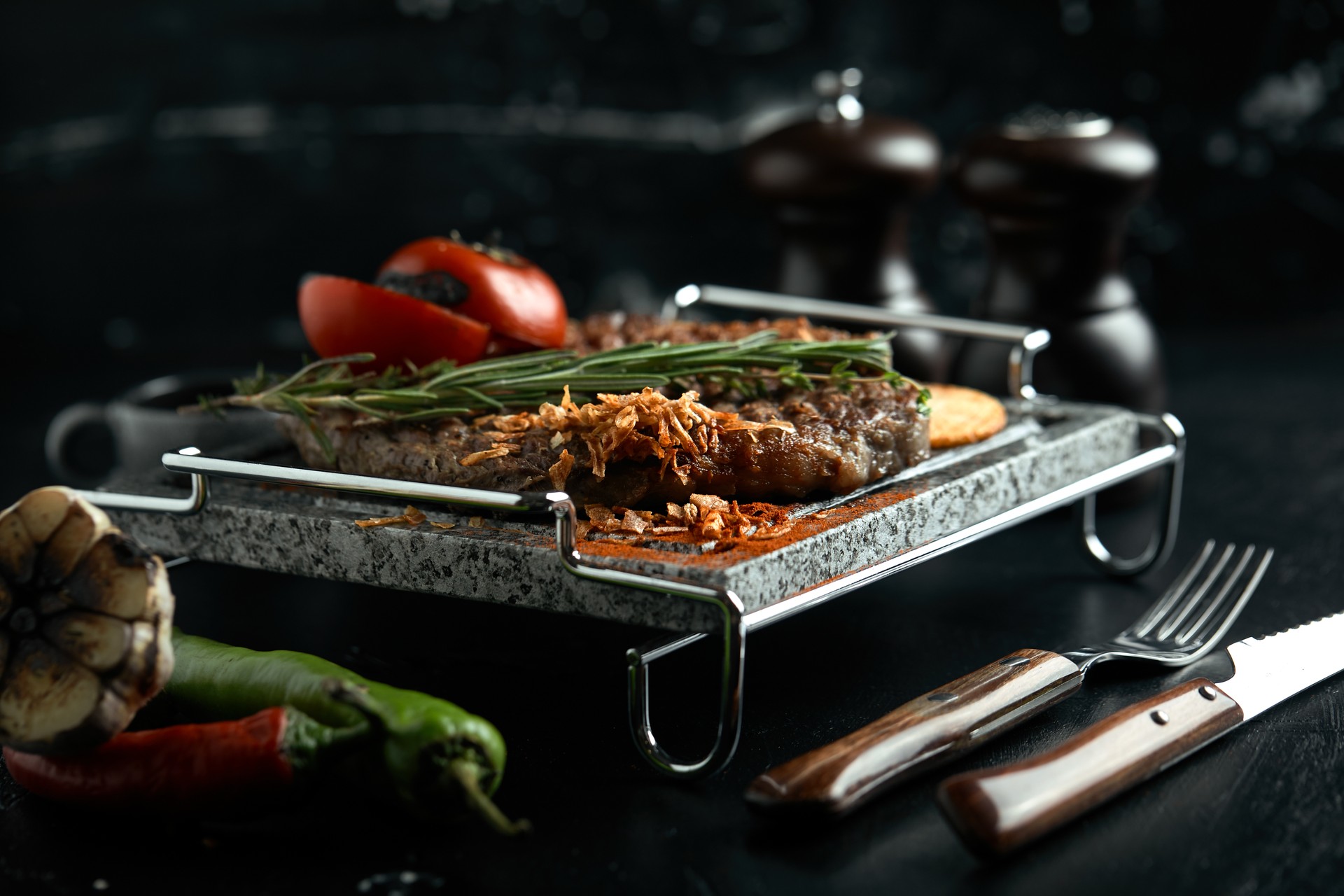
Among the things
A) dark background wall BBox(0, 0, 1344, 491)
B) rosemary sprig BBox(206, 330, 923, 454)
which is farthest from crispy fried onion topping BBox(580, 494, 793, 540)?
dark background wall BBox(0, 0, 1344, 491)

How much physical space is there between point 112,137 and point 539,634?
7.19ft

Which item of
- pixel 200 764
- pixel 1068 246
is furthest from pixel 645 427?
pixel 1068 246

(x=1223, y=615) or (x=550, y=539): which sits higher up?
(x=550, y=539)

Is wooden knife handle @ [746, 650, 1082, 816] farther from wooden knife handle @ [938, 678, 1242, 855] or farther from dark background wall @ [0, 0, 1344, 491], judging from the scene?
dark background wall @ [0, 0, 1344, 491]

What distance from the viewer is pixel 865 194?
228 cm

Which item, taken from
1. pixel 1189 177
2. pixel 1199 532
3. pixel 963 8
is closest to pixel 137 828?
pixel 1199 532

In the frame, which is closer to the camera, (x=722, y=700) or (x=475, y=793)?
(x=475, y=793)

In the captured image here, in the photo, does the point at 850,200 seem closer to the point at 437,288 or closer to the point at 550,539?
the point at 437,288

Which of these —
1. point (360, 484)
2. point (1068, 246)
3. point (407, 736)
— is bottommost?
point (407, 736)

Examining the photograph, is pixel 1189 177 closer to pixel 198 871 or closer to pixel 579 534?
pixel 579 534

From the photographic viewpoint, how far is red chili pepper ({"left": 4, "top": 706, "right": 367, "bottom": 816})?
Answer: 1.08 meters

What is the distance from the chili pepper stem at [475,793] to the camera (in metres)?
1.02

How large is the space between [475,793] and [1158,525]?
3.75 feet

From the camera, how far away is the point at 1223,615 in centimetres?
162
